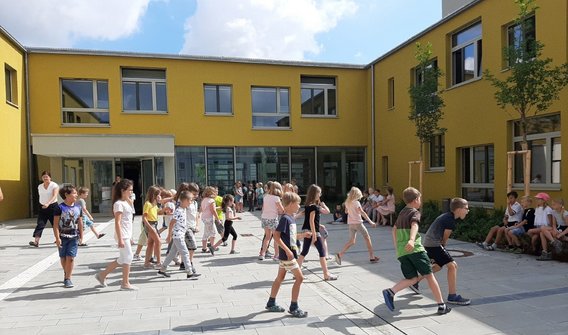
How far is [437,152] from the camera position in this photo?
1608 cm

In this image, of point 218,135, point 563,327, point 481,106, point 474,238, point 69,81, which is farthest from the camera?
point 218,135

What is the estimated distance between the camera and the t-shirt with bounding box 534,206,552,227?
812cm

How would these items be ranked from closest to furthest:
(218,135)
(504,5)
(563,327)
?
(563,327) → (504,5) → (218,135)

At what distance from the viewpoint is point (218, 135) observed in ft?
64.0

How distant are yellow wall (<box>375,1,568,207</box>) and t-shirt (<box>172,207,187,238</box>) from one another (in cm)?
943

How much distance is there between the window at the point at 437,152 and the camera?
1570 cm

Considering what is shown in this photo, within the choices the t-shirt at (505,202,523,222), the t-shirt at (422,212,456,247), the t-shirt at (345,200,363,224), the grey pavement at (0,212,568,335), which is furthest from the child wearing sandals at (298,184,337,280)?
the t-shirt at (505,202,523,222)

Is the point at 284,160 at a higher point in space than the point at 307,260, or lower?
higher

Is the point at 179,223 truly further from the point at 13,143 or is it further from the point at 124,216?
the point at 13,143

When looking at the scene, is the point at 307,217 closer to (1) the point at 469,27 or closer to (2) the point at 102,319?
(2) the point at 102,319

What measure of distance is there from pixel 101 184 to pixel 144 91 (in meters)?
4.50

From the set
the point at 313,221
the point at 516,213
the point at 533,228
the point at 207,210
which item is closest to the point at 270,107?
the point at 207,210

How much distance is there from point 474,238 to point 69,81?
1693 centimetres

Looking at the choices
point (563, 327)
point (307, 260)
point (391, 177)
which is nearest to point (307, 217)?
point (307, 260)
